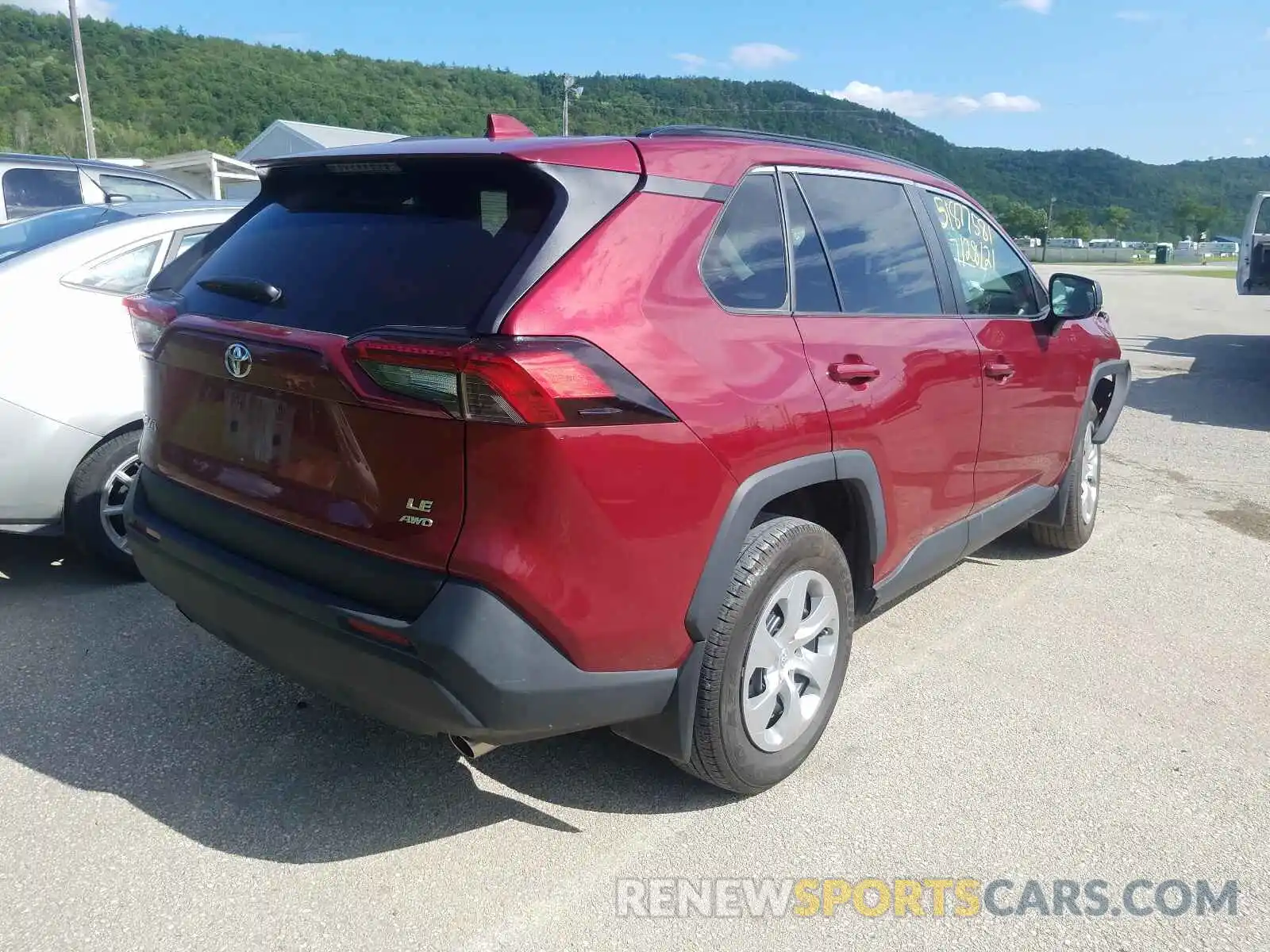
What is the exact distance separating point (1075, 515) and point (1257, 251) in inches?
424

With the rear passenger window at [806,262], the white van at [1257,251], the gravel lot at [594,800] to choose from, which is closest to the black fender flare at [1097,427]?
the gravel lot at [594,800]

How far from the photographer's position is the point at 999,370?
12.3 feet

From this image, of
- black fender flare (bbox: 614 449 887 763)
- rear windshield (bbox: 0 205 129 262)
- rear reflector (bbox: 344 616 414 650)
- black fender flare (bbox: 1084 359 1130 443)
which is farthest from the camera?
black fender flare (bbox: 1084 359 1130 443)

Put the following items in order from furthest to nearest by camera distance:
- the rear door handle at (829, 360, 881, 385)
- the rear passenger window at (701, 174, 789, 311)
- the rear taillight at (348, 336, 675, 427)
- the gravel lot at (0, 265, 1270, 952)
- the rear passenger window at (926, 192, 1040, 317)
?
the rear passenger window at (926, 192, 1040, 317) < the rear door handle at (829, 360, 881, 385) < the rear passenger window at (701, 174, 789, 311) < the gravel lot at (0, 265, 1270, 952) < the rear taillight at (348, 336, 675, 427)

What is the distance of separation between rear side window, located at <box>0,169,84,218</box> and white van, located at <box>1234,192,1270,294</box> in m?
14.2

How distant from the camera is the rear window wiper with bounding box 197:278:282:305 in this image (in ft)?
8.09

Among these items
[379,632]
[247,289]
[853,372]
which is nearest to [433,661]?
[379,632]

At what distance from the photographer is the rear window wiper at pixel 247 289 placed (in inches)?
97.1

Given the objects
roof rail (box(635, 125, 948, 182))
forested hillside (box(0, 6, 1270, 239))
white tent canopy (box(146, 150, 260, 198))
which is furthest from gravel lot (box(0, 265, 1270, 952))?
forested hillside (box(0, 6, 1270, 239))

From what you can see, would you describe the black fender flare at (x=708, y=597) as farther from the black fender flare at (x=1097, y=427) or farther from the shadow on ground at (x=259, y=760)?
the black fender flare at (x=1097, y=427)

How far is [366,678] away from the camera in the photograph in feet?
7.30

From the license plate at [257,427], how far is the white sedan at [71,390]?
1721 millimetres

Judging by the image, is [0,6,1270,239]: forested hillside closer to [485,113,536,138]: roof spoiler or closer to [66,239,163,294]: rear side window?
[66,239,163,294]: rear side window

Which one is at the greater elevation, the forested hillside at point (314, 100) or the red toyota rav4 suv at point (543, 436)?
the forested hillside at point (314, 100)
